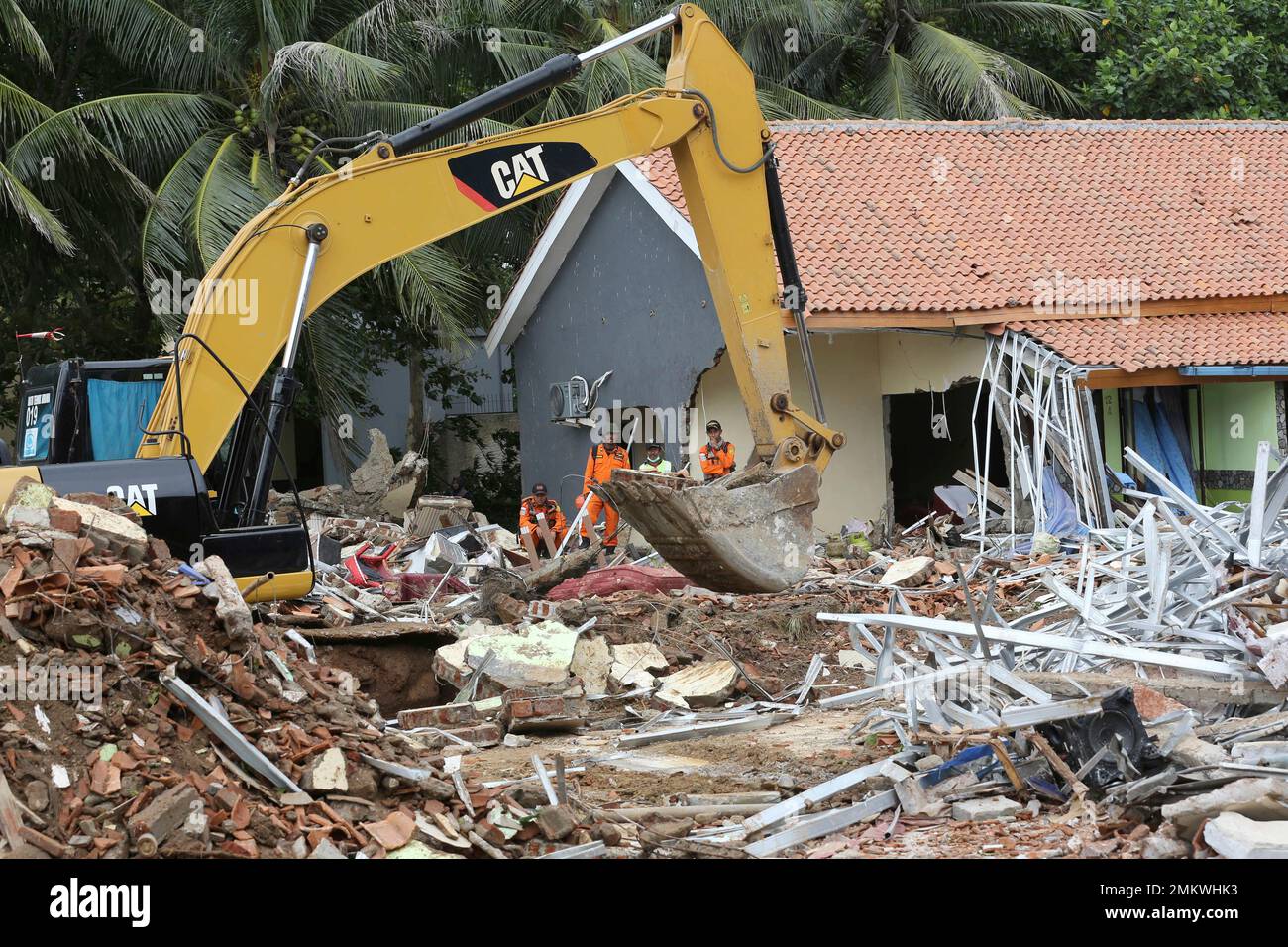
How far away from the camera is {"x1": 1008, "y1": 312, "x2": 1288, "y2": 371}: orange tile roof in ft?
55.2

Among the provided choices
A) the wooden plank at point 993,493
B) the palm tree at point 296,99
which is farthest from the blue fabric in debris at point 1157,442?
→ the palm tree at point 296,99

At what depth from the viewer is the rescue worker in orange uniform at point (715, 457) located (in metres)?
16.1

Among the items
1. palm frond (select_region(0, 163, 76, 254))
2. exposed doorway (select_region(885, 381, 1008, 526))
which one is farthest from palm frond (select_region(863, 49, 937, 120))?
palm frond (select_region(0, 163, 76, 254))

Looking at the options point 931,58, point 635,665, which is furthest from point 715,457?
point 931,58

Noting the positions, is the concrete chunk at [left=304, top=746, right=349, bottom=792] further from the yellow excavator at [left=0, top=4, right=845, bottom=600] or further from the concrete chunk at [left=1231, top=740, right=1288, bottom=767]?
the concrete chunk at [left=1231, top=740, right=1288, bottom=767]

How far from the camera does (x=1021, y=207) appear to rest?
19.6m

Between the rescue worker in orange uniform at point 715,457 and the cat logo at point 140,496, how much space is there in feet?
28.7

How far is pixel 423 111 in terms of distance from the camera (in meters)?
20.6

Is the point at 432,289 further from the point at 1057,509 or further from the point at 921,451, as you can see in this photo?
the point at 1057,509

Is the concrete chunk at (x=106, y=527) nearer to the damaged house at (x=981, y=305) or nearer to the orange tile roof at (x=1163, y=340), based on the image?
the damaged house at (x=981, y=305)

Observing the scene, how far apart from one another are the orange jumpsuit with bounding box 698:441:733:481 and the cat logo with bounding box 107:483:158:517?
28.7 ft

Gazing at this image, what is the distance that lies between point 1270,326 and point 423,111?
39.0 feet
